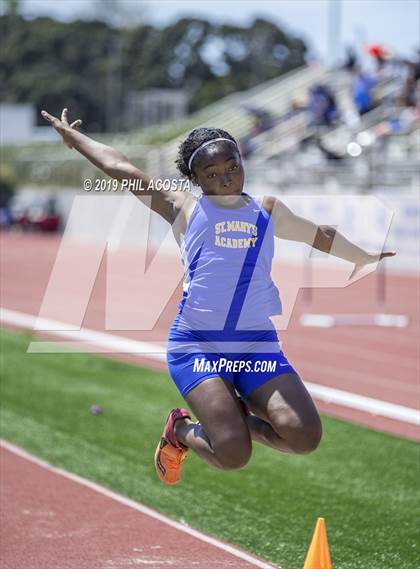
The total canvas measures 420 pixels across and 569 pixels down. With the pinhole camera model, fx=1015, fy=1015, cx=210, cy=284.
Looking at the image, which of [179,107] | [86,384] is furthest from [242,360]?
[179,107]

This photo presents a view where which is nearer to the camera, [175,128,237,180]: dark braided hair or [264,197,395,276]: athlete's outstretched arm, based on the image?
[175,128,237,180]: dark braided hair

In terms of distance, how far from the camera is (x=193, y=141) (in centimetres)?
484

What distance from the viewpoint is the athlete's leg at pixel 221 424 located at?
462cm

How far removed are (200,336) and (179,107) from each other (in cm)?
6195

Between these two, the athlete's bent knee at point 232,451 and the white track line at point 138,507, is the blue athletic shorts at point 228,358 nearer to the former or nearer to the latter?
the athlete's bent knee at point 232,451

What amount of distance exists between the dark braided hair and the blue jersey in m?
0.22

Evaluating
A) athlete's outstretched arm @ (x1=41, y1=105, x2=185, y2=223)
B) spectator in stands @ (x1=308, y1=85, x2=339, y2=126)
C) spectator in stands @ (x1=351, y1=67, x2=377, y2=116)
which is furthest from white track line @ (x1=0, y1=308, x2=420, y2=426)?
spectator in stands @ (x1=308, y1=85, x2=339, y2=126)

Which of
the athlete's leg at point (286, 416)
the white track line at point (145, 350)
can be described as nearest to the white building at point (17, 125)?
the white track line at point (145, 350)

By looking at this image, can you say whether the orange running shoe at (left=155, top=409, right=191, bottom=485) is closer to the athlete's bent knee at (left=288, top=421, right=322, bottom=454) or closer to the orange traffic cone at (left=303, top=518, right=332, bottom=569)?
the athlete's bent knee at (left=288, top=421, right=322, bottom=454)

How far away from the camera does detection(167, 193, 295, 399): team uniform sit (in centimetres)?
471

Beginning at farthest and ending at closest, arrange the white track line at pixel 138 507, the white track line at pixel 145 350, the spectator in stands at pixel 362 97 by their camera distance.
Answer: the spectator in stands at pixel 362 97
the white track line at pixel 145 350
the white track line at pixel 138 507

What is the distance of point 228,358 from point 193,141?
105 centimetres

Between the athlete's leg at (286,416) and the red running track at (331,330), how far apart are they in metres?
3.71

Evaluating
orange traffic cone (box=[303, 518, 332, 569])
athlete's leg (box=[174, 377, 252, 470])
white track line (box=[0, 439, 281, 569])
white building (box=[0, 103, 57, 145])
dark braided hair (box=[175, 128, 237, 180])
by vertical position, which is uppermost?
white building (box=[0, 103, 57, 145])
